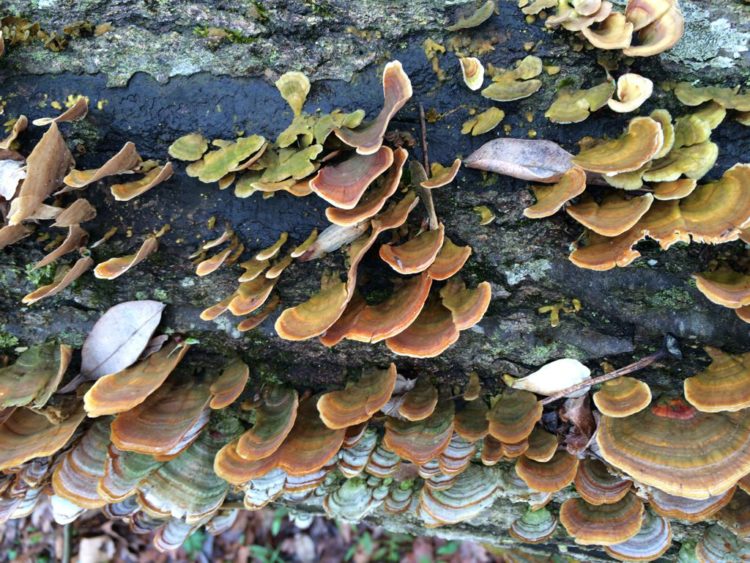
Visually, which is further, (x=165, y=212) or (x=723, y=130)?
(x=165, y=212)

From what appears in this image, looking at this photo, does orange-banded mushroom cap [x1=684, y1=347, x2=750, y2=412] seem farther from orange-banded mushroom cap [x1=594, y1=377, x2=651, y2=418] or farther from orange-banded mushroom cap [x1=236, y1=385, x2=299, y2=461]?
orange-banded mushroom cap [x1=236, y1=385, x2=299, y2=461]

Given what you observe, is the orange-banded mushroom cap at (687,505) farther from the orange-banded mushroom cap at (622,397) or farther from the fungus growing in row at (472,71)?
the fungus growing in row at (472,71)

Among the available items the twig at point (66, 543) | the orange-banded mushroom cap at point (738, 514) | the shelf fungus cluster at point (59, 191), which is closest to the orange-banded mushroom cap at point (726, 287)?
the orange-banded mushroom cap at point (738, 514)

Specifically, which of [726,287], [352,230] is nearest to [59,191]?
[352,230]

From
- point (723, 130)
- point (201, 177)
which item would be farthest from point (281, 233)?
point (723, 130)

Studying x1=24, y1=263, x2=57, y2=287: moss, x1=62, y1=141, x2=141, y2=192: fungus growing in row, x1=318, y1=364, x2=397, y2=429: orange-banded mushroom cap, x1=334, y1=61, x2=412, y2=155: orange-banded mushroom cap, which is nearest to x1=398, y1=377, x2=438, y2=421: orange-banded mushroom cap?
x1=318, y1=364, x2=397, y2=429: orange-banded mushroom cap

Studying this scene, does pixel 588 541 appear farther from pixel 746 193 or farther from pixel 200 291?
pixel 200 291

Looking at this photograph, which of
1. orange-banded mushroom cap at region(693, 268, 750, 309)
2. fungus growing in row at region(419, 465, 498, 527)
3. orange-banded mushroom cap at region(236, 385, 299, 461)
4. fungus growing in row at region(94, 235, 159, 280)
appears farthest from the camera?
fungus growing in row at region(419, 465, 498, 527)
